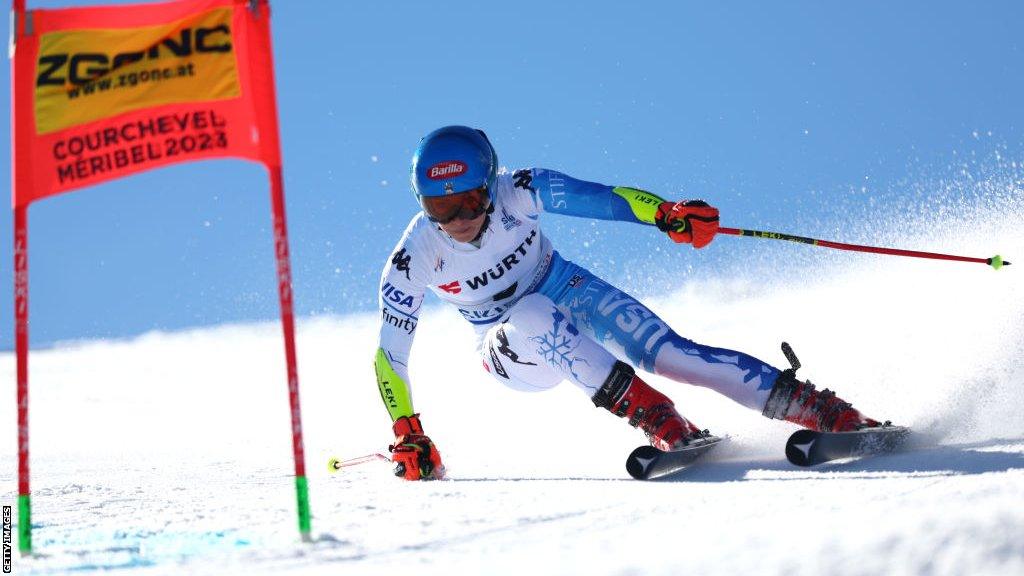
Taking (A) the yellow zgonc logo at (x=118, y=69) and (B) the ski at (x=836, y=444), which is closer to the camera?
(A) the yellow zgonc logo at (x=118, y=69)

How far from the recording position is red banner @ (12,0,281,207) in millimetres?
3717

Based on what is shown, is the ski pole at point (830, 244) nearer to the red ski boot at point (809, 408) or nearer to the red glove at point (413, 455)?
the red ski boot at point (809, 408)

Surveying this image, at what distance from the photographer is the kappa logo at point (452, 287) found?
5.79 meters

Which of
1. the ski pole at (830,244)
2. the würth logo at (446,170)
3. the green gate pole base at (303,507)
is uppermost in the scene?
the würth logo at (446,170)

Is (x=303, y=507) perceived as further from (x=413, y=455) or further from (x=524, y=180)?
(x=524, y=180)

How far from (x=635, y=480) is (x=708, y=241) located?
4.04ft

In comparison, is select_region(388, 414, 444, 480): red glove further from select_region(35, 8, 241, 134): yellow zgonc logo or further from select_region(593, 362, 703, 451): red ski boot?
select_region(35, 8, 241, 134): yellow zgonc logo

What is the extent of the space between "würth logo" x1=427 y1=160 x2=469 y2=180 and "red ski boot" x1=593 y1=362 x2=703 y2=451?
1239 mm

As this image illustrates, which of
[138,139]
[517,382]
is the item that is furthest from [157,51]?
[517,382]

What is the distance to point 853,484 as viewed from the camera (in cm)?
382

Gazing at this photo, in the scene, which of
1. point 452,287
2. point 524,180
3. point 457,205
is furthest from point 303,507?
point 524,180

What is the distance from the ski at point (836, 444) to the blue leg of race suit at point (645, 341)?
38 centimetres

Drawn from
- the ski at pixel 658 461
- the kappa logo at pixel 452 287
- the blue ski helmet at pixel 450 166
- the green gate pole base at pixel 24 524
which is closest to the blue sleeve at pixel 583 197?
the blue ski helmet at pixel 450 166

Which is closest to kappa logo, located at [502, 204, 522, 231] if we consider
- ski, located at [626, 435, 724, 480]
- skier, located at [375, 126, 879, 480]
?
skier, located at [375, 126, 879, 480]
